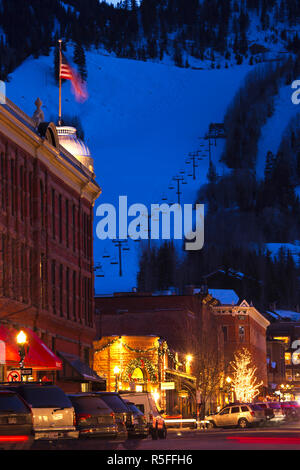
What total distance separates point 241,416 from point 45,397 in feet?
122

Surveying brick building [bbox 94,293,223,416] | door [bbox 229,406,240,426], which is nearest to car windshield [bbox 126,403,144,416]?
door [bbox 229,406,240,426]

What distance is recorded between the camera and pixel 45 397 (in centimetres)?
3272

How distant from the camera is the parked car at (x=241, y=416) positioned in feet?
223

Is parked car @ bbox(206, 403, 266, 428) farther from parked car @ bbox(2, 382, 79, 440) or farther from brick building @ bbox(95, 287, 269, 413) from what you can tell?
Result: parked car @ bbox(2, 382, 79, 440)

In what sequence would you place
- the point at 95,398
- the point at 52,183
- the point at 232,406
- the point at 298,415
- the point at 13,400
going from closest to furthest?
the point at 13,400, the point at 95,398, the point at 52,183, the point at 232,406, the point at 298,415

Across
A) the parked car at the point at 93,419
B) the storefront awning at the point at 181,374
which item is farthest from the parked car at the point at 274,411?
the parked car at the point at 93,419

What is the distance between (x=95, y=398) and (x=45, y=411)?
412 cm

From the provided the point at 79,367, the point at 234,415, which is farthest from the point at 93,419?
the point at 234,415

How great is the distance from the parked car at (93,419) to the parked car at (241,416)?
33.2 meters

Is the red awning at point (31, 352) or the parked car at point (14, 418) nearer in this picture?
the parked car at point (14, 418)

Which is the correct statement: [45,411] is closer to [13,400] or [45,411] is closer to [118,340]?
[13,400]

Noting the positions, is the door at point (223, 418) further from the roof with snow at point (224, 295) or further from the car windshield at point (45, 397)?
the roof with snow at point (224, 295)

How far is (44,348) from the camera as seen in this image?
2240 inches
